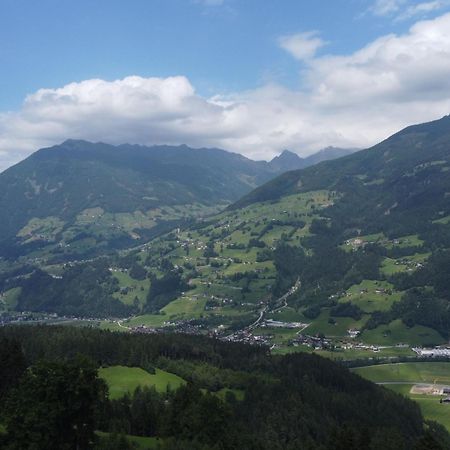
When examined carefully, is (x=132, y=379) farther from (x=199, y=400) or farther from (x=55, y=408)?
(x=55, y=408)

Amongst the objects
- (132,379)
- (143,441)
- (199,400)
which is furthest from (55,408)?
(132,379)

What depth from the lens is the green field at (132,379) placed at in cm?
13466

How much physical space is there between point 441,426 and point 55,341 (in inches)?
4780

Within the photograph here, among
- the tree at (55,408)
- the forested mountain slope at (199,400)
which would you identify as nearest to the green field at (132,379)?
the forested mountain slope at (199,400)

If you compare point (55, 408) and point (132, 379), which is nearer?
point (55, 408)

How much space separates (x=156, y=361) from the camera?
161875mm

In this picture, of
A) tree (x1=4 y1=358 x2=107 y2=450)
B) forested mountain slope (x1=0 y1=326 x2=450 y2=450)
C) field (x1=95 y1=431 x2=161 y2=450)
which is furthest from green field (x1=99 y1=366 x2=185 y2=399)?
tree (x1=4 y1=358 x2=107 y2=450)

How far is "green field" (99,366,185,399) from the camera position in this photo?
135 m

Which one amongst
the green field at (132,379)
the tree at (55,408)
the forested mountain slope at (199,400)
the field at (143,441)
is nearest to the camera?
the tree at (55,408)

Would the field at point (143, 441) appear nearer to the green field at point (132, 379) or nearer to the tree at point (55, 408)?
the tree at point (55, 408)

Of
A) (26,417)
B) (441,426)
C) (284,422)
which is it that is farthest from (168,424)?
(441,426)

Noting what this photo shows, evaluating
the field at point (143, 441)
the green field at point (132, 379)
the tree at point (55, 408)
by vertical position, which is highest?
the tree at point (55, 408)

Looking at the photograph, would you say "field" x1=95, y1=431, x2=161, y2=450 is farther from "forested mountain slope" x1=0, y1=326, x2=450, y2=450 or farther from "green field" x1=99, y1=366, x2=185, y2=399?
"green field" x1=99, y1=366, x2=185, y2=399

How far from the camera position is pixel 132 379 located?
142 metres
